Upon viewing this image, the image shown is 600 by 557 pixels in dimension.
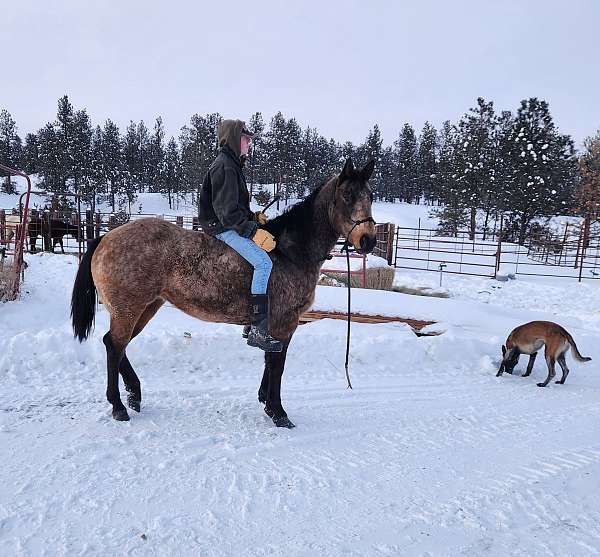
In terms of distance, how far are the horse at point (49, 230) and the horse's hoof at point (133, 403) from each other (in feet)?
48.0

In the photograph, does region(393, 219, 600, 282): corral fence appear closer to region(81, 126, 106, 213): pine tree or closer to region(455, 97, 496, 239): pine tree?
region(455, 97, 496, 239): pine tree

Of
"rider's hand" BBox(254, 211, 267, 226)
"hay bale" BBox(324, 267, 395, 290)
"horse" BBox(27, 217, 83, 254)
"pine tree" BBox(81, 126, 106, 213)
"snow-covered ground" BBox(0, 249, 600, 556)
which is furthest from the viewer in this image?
"pine tree" BBox(81, 126, 106, 213)

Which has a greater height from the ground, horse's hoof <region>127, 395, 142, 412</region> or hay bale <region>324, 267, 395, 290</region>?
hay bale <region>324, 267, 395, 290</region>

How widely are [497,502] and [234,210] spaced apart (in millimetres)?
2906

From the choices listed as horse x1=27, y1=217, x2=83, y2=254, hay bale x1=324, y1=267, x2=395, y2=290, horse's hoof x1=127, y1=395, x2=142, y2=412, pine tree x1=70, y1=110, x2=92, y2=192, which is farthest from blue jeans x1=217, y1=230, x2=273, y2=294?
pine tree x1=70, y1=110, x2=92, y2=192

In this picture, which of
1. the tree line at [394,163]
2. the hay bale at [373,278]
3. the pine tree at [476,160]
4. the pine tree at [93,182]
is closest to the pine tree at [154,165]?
the tree line at [394,163]

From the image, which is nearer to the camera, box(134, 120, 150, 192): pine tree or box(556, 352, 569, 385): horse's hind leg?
box(556, 352, 569, 385): horse's hind leg

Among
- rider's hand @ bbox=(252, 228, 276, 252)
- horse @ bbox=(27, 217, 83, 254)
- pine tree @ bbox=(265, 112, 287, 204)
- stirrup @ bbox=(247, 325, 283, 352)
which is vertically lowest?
stirrup @ bbox=(247, 325, 283, 352)

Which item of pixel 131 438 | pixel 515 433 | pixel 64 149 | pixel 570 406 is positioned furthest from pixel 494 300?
pixel 64 149

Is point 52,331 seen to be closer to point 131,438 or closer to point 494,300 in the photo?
point 131,438

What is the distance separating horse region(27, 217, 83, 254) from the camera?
16.5 m

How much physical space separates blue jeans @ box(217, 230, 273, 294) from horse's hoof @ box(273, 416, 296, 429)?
1.15 meters

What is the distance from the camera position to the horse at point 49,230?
1652 cm

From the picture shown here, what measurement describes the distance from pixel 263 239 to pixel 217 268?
0.48m
